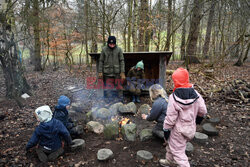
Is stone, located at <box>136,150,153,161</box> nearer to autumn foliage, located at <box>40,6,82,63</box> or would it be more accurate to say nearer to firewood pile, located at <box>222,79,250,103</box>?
firewood pile, located at <box>222,79,250,103</box>

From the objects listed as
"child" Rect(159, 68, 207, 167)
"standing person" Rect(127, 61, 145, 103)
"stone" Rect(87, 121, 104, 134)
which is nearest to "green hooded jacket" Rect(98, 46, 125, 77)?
"standing person" Rect(127, 61, 145, 103)

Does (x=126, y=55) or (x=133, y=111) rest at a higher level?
(x=126, y=55)

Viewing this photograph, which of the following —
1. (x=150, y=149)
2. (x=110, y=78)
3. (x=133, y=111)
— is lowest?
(x=150, y=149)

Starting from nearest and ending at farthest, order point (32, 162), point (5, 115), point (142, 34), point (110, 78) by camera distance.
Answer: point (32, 162) < point (5, 115) < point (110, 78) < point (142, 34)

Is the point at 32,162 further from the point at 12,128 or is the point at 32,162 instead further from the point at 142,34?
the point at 142,34

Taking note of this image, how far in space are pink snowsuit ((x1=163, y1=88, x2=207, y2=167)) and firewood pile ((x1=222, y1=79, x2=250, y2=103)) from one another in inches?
138

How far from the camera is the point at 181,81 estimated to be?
2188mm

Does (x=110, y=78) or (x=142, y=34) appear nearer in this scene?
(x=110, y=78)

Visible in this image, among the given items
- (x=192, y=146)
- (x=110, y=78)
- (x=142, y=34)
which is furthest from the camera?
(x=142, y=34)

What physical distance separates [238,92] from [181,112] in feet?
13.7

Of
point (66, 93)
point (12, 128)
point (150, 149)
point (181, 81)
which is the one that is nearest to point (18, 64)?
point (66, 93)

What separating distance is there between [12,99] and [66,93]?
5.52 feet

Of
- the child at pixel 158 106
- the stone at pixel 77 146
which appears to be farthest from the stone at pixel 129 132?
the stone at pixel 77 146

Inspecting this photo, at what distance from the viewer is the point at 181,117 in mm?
2209
